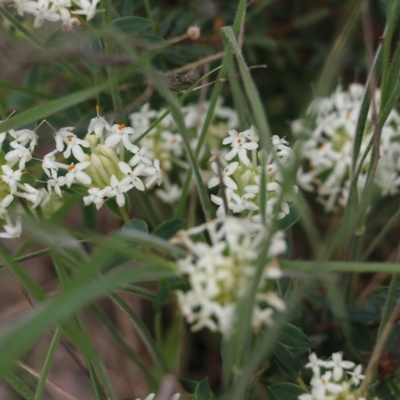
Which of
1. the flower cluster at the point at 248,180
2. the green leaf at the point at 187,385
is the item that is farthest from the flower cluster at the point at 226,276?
the green leaf at the point at 187,385

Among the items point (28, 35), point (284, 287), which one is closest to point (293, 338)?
point (284, 287)

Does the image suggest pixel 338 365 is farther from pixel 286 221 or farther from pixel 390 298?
pixel 286 221

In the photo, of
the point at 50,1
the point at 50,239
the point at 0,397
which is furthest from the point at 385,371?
the point at 0,397

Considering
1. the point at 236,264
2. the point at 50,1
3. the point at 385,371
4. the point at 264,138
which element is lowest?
the point at 385,371

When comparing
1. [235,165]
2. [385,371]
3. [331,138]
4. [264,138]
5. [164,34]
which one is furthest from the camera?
[164,34]

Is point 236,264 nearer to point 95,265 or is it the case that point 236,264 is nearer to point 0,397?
point 95,265

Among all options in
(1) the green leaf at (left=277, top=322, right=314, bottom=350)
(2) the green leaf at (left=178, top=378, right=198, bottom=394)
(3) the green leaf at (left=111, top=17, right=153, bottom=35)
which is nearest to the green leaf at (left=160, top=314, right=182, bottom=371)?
(2) the green leaf at (left=178, top=378, right=198, bottom=394)

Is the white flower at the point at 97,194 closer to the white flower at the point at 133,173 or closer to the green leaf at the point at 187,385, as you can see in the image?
the white flower at the point at 133,173

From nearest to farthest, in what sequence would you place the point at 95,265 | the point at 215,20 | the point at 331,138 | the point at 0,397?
the point at 95,265
the point at 331,138
the point at 215,20
the point at 0,397
